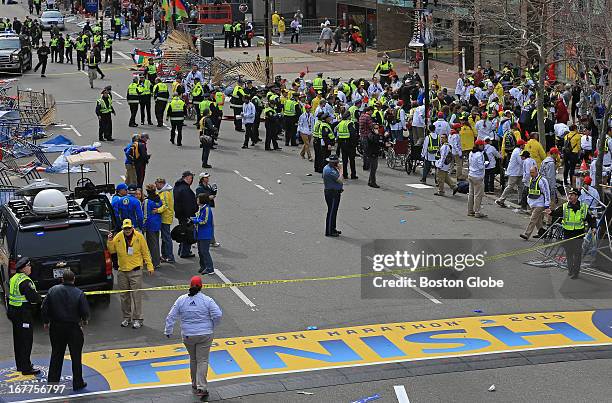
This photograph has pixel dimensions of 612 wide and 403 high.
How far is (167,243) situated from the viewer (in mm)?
20250

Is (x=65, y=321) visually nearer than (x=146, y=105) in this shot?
Yes

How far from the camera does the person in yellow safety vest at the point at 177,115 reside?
32125mm

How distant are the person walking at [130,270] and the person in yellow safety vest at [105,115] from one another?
649 inches

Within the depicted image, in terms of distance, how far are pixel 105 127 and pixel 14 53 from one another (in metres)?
17.2

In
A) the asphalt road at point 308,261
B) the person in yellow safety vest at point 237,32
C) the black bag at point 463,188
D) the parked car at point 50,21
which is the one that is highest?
the parked car at point 50,21

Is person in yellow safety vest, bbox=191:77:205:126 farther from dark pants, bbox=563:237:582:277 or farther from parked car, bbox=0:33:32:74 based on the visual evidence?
dark pants, bbox=563:237:582:277

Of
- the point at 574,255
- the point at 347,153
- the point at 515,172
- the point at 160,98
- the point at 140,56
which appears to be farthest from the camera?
the point at 140,56

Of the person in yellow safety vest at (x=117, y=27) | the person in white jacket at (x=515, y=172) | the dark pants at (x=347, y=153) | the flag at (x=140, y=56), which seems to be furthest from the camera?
the person in yellow safety vest at (x=117, y=27)

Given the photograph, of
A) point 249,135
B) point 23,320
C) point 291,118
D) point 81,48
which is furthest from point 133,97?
point 23,320

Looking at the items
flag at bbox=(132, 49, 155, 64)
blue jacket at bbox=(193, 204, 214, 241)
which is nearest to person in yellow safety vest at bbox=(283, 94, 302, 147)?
blue jacket at bbox=(193, 204, 214, 241)

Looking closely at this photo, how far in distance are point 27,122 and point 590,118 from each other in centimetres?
1710

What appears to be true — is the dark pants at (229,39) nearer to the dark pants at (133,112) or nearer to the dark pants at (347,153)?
the dark pants at (133,112)

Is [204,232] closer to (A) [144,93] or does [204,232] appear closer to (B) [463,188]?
(B) [463,188]

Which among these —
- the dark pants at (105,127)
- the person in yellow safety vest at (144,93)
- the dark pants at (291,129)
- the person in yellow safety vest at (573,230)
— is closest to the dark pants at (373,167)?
the dark pants at (291,129)
